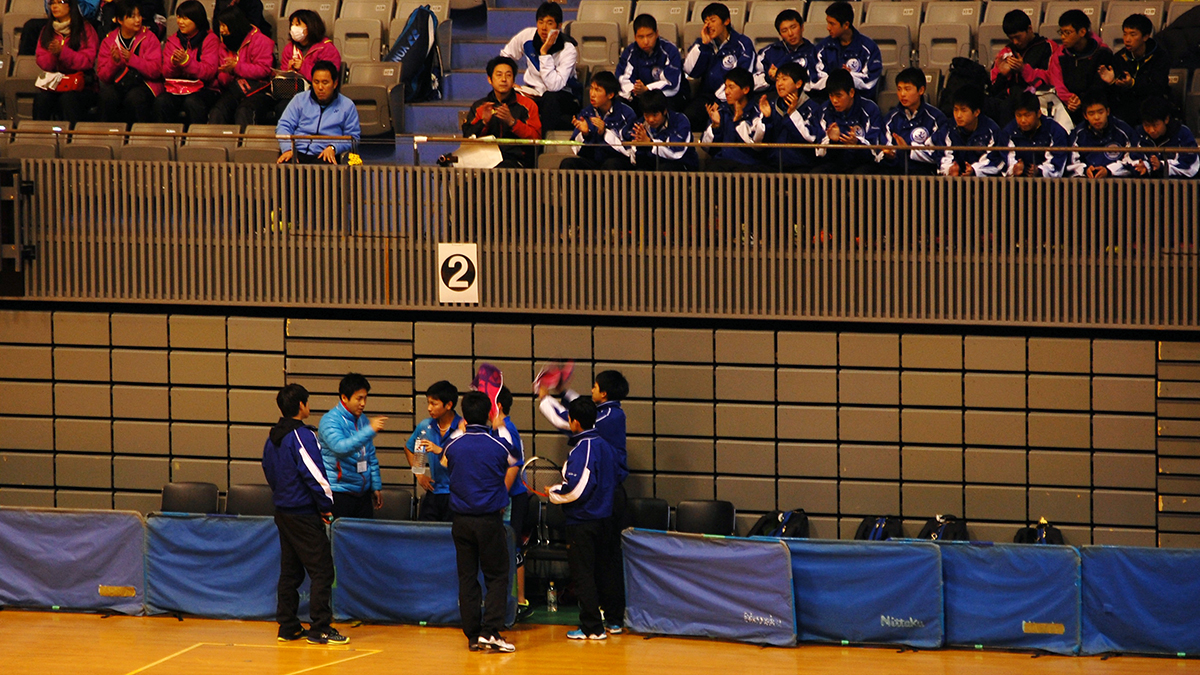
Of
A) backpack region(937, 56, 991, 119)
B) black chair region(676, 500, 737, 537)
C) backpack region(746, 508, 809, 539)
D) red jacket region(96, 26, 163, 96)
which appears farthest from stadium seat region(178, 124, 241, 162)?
backpack region(937, 56, 991, 119)

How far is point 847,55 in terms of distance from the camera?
10.3m

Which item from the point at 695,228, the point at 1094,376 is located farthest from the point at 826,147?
the point at 1094,376

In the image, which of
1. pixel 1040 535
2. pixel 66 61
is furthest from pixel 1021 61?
pixel 66 61

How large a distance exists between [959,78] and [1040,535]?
3784 mm

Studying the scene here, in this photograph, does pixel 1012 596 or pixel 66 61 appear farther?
pixel 66 61

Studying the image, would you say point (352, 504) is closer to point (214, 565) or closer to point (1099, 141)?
point (214, 565)

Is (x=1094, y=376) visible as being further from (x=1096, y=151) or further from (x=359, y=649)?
(x=359, y=649)

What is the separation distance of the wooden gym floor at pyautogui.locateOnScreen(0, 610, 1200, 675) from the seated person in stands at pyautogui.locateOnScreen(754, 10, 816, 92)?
4.82 metres

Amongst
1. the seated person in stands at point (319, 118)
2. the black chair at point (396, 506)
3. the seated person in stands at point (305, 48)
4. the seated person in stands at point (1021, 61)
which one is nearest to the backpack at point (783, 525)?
the black chair at point (396, 506)

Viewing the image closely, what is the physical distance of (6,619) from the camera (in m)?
8.51

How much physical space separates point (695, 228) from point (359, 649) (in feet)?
12.7

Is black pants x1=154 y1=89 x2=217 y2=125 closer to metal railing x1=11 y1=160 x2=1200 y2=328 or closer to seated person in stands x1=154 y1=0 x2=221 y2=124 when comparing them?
seated person in stands x1=154 y1=0 x2=221 y2=124

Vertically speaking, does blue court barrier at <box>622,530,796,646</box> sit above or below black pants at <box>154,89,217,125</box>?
below

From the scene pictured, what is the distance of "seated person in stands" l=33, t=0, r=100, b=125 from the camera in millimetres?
11180
